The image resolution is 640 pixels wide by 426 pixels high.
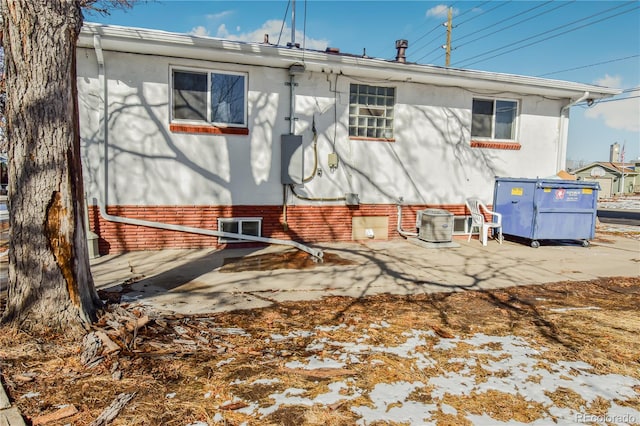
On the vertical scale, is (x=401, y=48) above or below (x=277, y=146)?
above

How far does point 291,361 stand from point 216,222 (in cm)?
565

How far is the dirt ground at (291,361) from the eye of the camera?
268cm

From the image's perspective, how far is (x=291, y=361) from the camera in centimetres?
340

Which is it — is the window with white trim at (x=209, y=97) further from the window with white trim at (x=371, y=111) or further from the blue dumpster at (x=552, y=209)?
the blue dumpster at (x=552, y=209)

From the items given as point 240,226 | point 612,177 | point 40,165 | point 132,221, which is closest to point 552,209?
point 240,226

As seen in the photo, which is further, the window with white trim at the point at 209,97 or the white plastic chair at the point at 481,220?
the white plastic chair at the point at 481,220

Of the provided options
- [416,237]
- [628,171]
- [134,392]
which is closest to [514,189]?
[416,237]

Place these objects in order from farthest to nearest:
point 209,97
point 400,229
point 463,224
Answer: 1. point 463,224
2. point 400,229
3. point 209,97

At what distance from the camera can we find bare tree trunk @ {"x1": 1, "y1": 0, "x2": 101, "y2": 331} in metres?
3.47

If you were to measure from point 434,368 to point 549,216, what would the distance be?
25.0ft

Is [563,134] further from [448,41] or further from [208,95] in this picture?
[448,41]

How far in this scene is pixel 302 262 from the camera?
7.41 meters

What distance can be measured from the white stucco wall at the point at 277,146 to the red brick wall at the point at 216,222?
196 millimetres

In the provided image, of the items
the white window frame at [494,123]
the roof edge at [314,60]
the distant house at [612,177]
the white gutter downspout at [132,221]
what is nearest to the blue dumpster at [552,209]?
the white window frame at [494,123]
